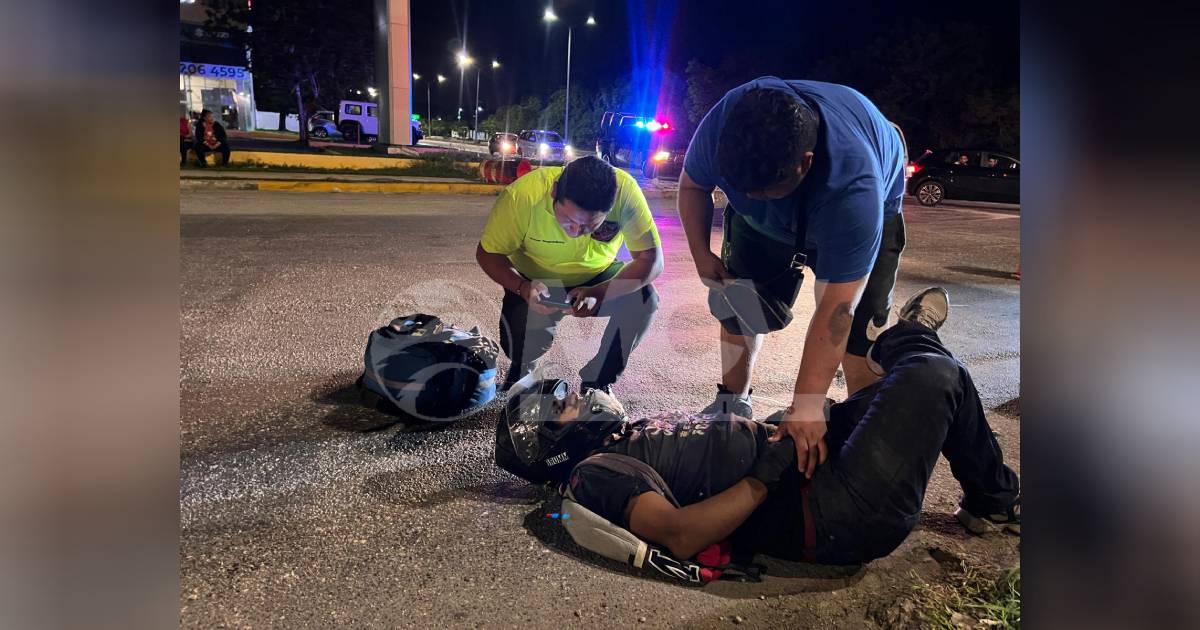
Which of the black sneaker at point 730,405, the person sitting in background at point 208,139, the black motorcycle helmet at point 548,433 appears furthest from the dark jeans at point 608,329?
the person sitting in background at point 208,139

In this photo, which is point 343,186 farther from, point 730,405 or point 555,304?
point 730,405

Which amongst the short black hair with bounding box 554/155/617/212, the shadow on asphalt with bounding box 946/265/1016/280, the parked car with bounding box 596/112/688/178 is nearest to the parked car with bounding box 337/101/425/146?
the parked car with bounding box 596/112/688/178

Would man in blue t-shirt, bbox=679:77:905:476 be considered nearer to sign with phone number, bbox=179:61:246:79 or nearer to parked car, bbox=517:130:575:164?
parked car, bbox=517:130:575:164

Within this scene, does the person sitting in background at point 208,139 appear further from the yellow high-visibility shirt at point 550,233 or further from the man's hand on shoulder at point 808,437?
the man's hand on shoulder at point 808,437

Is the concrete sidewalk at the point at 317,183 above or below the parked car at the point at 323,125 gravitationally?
below

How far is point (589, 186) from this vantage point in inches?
127

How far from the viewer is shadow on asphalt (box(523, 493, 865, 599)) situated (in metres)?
2.22

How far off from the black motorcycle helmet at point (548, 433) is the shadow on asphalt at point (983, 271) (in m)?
6.06

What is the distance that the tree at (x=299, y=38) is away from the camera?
24203mm
